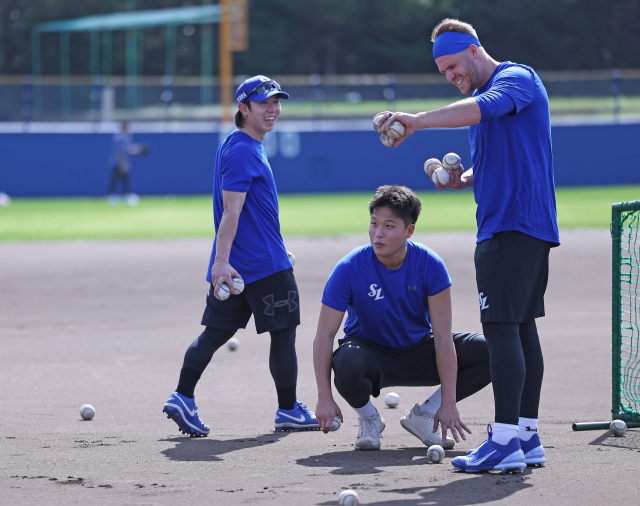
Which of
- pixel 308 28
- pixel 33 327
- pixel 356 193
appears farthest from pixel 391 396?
pixel 308 28

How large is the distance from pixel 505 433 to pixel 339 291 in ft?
3.70

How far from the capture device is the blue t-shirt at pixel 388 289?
14.9 feet

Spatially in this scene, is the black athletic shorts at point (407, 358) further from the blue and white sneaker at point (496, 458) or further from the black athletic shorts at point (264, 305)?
the blue and white sneaker at point (496, 458)

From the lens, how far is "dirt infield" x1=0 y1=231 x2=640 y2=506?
3830 millimetres

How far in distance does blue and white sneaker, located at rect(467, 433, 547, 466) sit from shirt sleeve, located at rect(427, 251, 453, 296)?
2.83ft

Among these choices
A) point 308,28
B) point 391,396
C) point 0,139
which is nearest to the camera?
point 391,396

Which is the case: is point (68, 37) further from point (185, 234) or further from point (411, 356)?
point (411, 356)

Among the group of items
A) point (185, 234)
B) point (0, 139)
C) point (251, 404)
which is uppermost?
point (0, 139)

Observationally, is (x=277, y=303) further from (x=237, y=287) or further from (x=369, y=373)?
(x=369, y=373)

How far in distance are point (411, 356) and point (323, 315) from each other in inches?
22.2

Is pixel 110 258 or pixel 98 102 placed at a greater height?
pixel 98 102

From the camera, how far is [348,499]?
139 inches

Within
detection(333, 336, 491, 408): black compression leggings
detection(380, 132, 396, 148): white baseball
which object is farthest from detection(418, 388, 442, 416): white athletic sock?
detection(380, 132, 396, 148): white baseball

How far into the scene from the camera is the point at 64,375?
6551 millimetres
